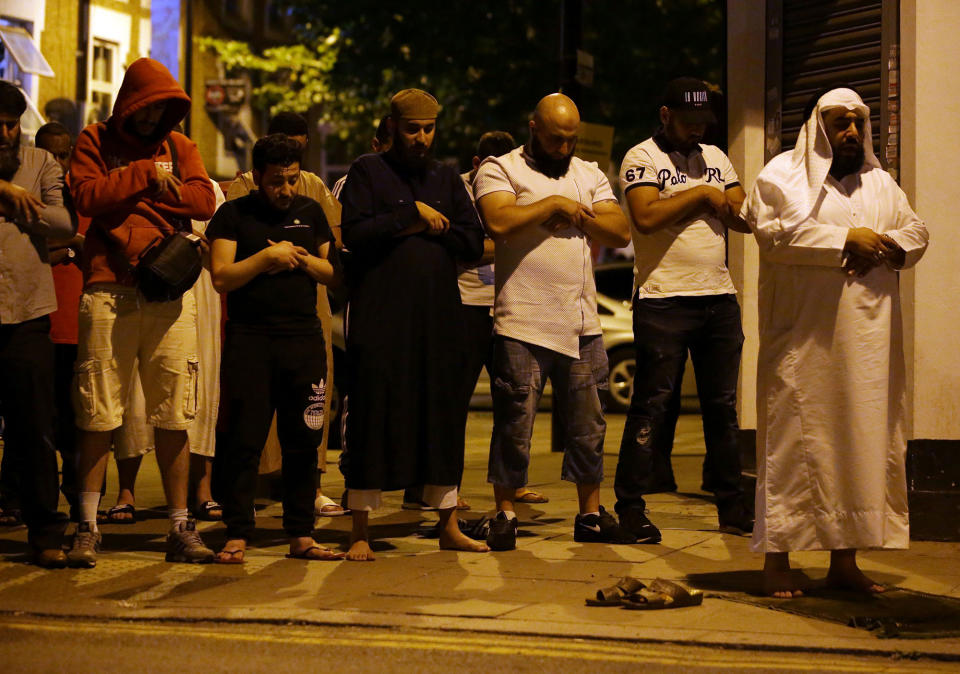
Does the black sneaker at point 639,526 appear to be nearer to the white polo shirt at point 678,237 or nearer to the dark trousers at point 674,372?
the dark trousers at point 674,372

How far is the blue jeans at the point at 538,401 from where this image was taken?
26.2ft

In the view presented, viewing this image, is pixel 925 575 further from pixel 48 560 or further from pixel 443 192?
pixel 48 560

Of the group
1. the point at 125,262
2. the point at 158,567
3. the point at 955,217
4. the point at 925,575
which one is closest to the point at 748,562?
the point at 925,575

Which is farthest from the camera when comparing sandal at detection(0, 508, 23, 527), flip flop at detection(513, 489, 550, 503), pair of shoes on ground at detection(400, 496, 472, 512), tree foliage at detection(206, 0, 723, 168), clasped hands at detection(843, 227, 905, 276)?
tree foliage at detection(206, 0, 723, 168)

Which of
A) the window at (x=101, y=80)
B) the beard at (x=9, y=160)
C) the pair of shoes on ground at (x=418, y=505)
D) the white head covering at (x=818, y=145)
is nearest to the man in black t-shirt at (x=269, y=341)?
the beard at (x=9, y=160)

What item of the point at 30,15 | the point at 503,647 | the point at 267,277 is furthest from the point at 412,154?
the point at 30,15

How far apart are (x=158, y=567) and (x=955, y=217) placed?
4225mm

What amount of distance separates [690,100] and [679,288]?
3.09 ft

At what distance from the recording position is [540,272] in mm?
8008

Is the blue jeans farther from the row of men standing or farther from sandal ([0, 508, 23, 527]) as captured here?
sandal ([0, 508, 23, 527])

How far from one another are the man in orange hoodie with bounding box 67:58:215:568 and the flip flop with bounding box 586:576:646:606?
2053 millimetres

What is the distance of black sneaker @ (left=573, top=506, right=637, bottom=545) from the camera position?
807 cm

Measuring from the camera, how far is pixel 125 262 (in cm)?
757

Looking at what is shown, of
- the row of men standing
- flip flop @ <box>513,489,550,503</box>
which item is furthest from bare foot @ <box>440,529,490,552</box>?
flip flop @ <box>513,489,550,503</box>
